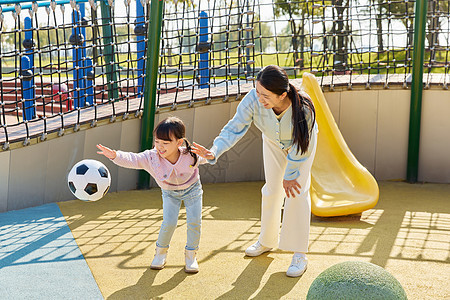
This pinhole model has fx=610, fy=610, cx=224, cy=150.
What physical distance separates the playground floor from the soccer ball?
16.3 inches

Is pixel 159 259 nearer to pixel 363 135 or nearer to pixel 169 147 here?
pixel 169 147

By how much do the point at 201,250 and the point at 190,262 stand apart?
1.42 feet

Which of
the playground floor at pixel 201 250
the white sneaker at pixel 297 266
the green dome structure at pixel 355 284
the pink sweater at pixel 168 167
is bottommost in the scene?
the playground floor at pixel 201 250

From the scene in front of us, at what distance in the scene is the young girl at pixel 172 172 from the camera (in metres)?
3.29

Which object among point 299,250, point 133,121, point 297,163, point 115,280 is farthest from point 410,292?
point 133,121

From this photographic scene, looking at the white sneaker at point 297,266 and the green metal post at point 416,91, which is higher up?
the green metal post at point 416,91

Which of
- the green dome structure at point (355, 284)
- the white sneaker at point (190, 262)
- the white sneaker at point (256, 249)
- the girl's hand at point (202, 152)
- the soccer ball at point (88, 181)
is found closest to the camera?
the green dome structure at point (355, 284)

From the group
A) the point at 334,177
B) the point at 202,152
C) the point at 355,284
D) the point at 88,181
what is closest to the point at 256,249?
the point at 202,152

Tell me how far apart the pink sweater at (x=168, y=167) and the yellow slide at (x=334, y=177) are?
172 cm

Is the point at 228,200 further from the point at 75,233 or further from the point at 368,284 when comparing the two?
the point at 368,284

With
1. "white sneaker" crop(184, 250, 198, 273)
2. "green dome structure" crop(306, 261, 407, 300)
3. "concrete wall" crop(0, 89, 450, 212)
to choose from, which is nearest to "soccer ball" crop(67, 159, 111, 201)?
"white sneaker" crop(184, 250, 198, 273)

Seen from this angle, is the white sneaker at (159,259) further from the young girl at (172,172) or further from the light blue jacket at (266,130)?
the light blue jacket at (266,130)

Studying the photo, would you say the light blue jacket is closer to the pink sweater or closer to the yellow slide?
the pink sweater

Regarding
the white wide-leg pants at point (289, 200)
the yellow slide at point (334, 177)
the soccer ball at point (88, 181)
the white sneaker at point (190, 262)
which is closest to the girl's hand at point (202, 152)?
the white wide-leg pants at point (289, 200)
